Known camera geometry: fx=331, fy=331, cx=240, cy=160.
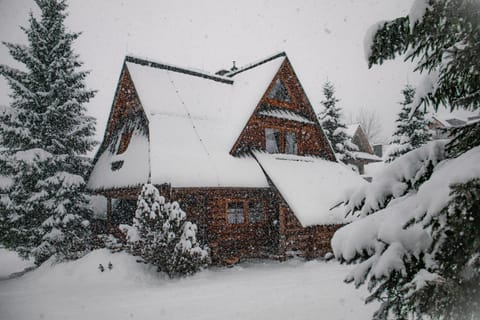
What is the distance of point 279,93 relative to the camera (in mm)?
18672

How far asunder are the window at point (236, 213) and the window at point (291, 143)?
4.49 meters

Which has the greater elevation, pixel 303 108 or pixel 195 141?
pixel 303 108

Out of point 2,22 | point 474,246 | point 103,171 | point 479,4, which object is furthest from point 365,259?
point 2,22

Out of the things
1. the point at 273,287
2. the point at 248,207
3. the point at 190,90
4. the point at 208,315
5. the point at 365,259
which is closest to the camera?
the point at 365,259

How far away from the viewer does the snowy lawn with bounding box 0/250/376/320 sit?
26.6 feet

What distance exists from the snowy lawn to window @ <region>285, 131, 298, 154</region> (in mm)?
6670

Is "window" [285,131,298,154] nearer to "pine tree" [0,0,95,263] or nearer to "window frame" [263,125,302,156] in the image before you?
"window frame" [263,125,302,156]

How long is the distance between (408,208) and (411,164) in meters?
0.74

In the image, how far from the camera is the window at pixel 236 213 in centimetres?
1557

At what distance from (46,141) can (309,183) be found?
12.6 metres

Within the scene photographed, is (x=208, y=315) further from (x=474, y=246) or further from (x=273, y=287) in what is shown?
(x=474, y=246)

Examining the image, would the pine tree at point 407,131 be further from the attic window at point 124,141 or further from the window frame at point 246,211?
the attic window at point 124,141

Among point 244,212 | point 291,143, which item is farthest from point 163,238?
point 291,143

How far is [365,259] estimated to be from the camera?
12.0ft
